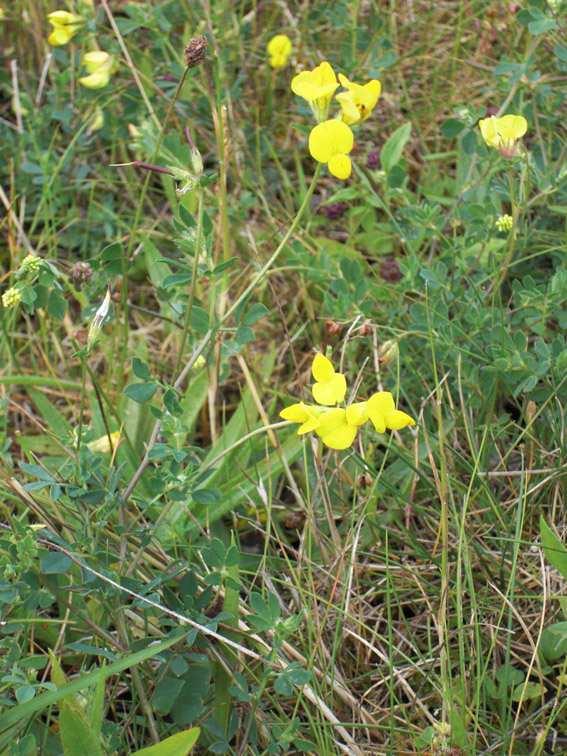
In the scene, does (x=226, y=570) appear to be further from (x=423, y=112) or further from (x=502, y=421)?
(x=423, y=112)

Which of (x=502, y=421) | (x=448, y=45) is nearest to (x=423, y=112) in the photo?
(x=448, y=45)

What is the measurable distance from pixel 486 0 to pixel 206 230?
4.84 feet

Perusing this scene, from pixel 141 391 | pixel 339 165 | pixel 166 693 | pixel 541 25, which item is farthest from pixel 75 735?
pixel 541 25

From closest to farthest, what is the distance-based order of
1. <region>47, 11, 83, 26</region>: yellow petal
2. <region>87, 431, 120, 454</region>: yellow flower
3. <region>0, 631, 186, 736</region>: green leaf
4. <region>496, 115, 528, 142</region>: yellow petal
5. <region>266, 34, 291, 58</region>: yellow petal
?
<region>0, 631, 186, 736</region>: green leaf < <region>496, 115, 528, 142</region>: yellow petal < <region>87, 431, 120, 454</region>: yellow flower < <region>47, 11, 83, 26</region>: yellow petal < <region>266, 34, 291, 58</region>: yellow petal

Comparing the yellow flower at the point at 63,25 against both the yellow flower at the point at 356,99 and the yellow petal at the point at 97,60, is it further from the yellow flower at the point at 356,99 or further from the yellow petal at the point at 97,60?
the yellow flower at the point at 356,99

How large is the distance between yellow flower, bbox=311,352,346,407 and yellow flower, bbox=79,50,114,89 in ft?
4.24

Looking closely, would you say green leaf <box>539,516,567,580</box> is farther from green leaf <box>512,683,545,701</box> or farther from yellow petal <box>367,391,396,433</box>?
yellow petal <box>367,391,396,433</box>

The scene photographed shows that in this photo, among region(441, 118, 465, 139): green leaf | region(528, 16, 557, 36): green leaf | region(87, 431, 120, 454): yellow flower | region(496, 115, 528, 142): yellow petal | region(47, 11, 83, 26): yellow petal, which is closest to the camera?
region(496, 115, 528, 142): yellow petal

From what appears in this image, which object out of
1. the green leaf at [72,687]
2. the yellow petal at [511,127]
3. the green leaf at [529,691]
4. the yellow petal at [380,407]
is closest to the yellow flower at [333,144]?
the yellow petal at [380,407]

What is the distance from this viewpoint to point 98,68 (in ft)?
7.91

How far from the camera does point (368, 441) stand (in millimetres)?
1813

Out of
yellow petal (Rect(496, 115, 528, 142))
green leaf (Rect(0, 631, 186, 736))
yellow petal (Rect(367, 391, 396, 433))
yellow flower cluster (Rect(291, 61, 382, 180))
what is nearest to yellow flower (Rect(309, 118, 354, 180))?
yellow flower cluster (Rect(291, 61, 382, 180))

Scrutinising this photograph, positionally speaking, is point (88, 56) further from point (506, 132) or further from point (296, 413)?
point (296, 413)

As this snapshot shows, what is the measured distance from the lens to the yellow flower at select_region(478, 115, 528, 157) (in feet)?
5.71
